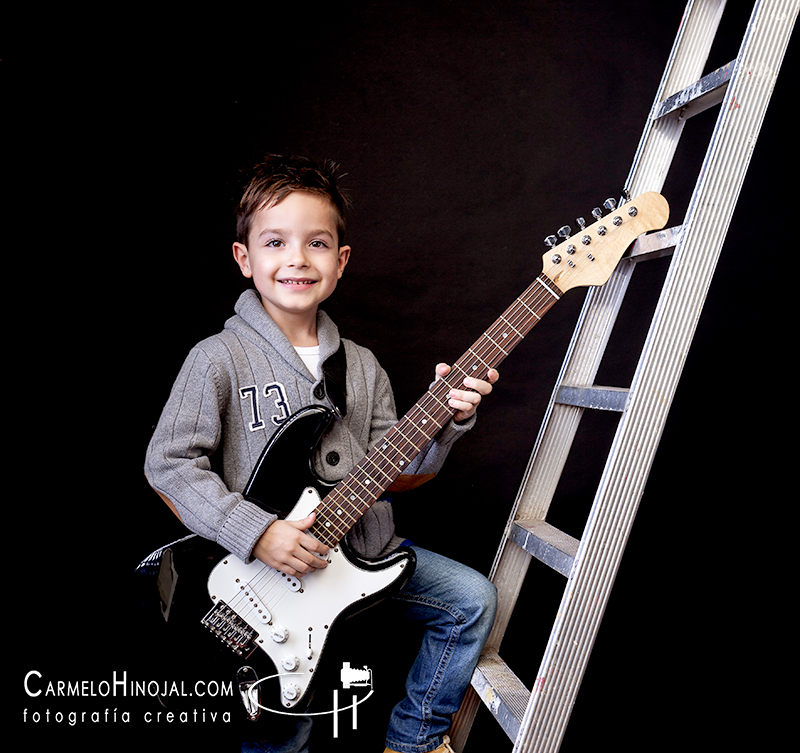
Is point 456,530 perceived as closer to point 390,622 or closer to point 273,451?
point 390,622

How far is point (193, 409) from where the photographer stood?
4.65 ft

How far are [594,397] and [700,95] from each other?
613 mm

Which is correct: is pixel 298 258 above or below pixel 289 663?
above

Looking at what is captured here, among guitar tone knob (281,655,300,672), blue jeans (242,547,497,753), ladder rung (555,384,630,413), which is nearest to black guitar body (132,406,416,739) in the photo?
guitar tone knob (281,655,300,672)

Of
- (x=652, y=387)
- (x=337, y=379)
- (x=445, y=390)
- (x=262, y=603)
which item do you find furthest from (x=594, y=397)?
(x=262, y=603)

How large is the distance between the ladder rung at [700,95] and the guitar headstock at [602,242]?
0.67ft

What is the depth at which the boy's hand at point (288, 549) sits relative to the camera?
1.31 m

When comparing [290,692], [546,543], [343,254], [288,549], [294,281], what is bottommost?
[290,692]

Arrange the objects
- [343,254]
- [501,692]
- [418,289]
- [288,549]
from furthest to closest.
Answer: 1. [418,289]
2. [343,254]
3. [501,692]
4. [288,549]

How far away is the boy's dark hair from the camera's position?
1546 millimetres

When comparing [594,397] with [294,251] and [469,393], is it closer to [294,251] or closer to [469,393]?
[469,393]

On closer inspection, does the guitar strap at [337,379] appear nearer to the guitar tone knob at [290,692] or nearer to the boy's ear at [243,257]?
the boy's ear at [243,257]

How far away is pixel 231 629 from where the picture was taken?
133cm

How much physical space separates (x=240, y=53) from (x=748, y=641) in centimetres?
220
